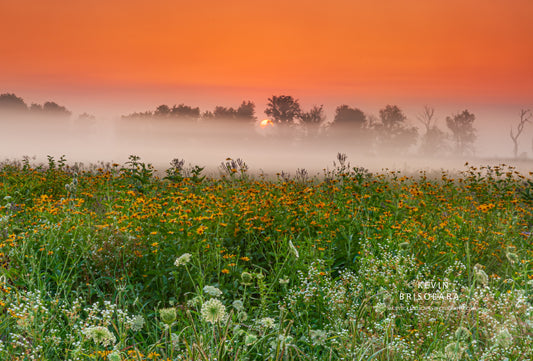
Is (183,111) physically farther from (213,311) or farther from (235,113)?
(213,311)

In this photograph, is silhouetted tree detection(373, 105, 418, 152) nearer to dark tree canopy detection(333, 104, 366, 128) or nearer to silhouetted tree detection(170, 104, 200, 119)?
dark tree canopy detection(333, 104, 366, 128)

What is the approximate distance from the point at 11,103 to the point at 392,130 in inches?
1495

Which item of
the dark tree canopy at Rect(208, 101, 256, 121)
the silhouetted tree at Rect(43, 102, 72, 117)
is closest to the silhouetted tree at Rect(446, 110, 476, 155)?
the dark tree canopy at Rect(208, 101, 256, 121)

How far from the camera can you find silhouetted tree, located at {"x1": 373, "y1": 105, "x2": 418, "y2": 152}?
51656 mm

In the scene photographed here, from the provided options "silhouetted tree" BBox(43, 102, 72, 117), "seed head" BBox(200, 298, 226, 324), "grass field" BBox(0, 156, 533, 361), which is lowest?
"grass field" BBox(0, 156, 533, 361)

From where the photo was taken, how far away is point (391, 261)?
4.27m

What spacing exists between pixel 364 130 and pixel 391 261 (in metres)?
46.9

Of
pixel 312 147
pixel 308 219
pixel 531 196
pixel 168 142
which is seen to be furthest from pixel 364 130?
pixel 308 219

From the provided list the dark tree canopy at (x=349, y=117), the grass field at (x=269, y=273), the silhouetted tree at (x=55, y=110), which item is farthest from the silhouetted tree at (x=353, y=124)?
the grass field at (x=269, y=273)

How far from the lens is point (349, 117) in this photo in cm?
4894

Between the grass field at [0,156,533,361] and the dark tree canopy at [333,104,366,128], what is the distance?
42498 mm

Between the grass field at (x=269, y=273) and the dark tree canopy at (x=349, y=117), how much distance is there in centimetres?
4250

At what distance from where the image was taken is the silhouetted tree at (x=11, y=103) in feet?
137

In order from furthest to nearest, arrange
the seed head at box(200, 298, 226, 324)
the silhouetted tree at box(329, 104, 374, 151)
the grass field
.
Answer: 1. the silhouetted tree at box(329, 104, 374, 151)
2. the grass field
3. the seed head at box(200, 298, 226, 324)
